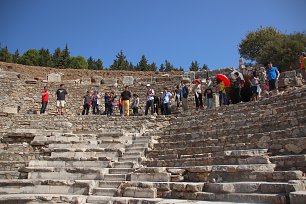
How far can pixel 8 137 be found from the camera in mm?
11445

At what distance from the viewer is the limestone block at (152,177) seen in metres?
7.13

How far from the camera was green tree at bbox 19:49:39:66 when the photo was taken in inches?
1598

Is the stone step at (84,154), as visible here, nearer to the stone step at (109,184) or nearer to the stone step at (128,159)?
the stone step at (128,159)

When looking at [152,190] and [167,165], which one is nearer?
[152,190]

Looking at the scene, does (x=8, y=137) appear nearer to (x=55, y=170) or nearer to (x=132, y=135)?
(x=55, y=170)

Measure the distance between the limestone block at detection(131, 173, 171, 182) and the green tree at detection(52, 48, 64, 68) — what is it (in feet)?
116

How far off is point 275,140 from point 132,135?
5467 millimetres

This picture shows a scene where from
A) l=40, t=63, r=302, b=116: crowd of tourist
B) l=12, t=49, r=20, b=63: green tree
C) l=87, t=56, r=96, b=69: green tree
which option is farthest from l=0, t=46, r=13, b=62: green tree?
l=40, t=63, r=302, b=116: crowd of tourist

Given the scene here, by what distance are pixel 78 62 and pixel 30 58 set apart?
22.2ft

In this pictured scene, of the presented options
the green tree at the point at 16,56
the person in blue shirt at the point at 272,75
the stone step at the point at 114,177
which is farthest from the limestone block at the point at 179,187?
the green tree at the point at 16,56

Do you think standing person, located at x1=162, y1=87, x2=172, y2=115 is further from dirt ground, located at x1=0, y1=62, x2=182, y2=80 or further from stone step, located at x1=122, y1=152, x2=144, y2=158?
dirt ground, located at x1=0, y1=62, x2=182, y2=80

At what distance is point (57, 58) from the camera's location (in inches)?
1630

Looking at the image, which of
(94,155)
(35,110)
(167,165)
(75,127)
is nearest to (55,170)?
(94,155)

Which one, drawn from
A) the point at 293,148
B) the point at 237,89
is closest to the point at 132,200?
the point at 293,148
